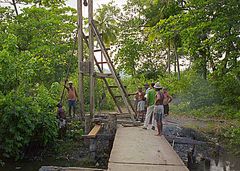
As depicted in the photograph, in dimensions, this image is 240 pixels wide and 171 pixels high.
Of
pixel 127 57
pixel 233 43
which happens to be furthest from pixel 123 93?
pixel 127 57

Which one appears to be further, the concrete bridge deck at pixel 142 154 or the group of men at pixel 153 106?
the group of men at pixel 153 106

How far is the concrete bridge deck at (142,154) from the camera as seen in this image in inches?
247

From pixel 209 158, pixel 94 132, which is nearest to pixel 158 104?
pixel 94 132

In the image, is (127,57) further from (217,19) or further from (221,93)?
(217,19)

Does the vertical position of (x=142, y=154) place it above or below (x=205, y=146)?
above

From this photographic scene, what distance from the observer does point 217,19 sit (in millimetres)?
12164

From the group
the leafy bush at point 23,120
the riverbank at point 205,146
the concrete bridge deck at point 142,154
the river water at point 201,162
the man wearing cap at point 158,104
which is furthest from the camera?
the riverbank at point 205,146

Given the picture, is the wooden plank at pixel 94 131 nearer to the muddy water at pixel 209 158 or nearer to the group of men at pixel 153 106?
the group of men at pixel 153 106

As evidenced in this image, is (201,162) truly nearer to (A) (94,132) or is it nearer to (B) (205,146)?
(B) (205,146)

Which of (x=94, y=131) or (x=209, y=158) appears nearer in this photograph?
(x=94, y=131)

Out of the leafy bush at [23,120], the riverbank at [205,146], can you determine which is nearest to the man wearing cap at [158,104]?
the riverbank at [205,146]

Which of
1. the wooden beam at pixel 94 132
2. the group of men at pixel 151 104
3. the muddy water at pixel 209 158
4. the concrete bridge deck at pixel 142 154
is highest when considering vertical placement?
the group of men at pixel 151 104

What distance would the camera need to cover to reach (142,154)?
7.29m

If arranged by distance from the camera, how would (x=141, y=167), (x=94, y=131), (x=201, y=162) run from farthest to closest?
1. (x=201, y=162)
2. (x=94, y=131)
3. (x=141, y=167)
